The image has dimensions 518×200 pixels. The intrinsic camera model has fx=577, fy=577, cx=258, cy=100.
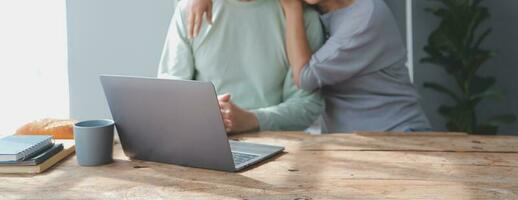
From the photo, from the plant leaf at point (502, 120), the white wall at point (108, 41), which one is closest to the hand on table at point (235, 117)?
the white wall at point (108, 41)

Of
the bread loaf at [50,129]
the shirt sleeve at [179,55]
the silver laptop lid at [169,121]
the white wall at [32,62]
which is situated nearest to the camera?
the silver laptop lid at [169,121]

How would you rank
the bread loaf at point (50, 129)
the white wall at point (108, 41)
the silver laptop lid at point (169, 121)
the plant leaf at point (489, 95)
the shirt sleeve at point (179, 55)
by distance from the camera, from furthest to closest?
the plant leaf at point (489, 95)
the white wall at point (108, 41)
the shirt sleeve at point (179, 55)
the bread loaf at point (50, 129)
the silver laptop lid at point (169, 121)

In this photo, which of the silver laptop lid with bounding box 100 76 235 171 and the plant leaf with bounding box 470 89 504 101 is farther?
the plant leaf with bounding box 470 89 504 101

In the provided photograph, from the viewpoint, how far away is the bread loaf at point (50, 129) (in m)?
1.47

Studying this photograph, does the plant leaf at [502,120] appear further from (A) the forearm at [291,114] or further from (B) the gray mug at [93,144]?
(B) the gray mug at [93,144]

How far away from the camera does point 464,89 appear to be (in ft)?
10.4

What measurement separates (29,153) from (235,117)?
Answer: 0.53m

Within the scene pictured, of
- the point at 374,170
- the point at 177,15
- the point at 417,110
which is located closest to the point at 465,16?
the point at 417,110

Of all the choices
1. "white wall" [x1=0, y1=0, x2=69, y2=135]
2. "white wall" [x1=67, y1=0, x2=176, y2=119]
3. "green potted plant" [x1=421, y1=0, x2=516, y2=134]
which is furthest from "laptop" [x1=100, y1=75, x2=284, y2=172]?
"green potted plant" [x1=421, y1=0, x2=516, y2=134]

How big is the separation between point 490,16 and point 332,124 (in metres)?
1.84

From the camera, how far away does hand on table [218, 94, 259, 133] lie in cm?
150

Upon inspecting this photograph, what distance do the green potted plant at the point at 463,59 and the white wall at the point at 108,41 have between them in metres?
1.46

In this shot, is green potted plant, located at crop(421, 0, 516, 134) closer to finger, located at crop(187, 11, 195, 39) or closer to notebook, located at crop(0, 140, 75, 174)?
finger, located at crop(187, 11, 195, 39)

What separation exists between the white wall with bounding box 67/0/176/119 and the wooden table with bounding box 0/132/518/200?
4.78 feet
